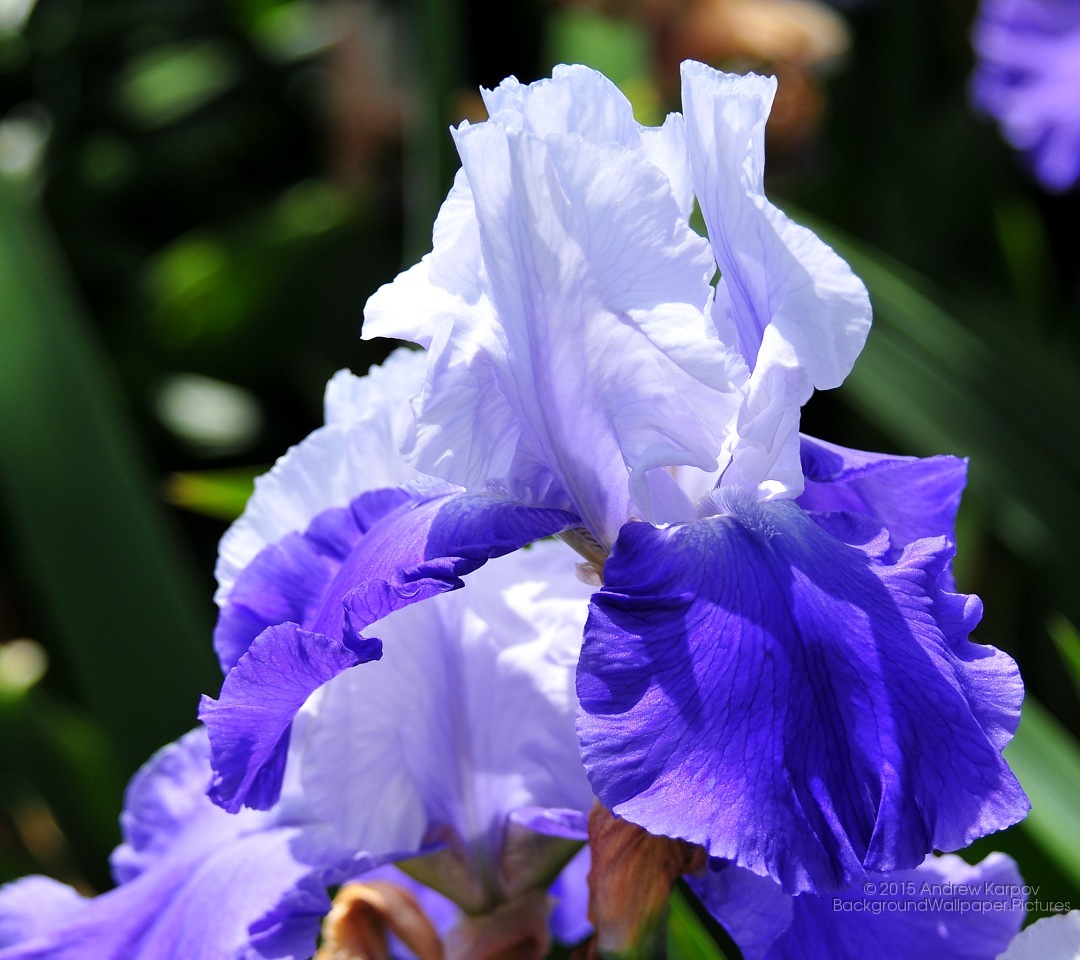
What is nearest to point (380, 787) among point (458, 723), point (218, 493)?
point (458, 723)

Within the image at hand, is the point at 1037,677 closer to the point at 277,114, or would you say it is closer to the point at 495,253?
the point at 495,253

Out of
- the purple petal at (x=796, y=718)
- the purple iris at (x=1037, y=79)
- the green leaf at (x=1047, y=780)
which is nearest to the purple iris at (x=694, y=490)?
the purple petal at (x=796, y=718)

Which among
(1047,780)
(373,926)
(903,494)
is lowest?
(1047,780)

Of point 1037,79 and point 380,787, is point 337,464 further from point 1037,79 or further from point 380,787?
point 1037,79

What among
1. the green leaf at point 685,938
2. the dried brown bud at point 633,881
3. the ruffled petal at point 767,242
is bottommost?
the green leaf at point 685,938

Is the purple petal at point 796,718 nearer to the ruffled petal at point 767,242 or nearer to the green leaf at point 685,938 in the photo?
the ruffled petal at point 767,242

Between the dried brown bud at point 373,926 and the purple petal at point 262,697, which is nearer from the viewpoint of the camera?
the purple petal at point 262,697

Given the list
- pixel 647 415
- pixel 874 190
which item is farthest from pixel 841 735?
pixel 874 190
